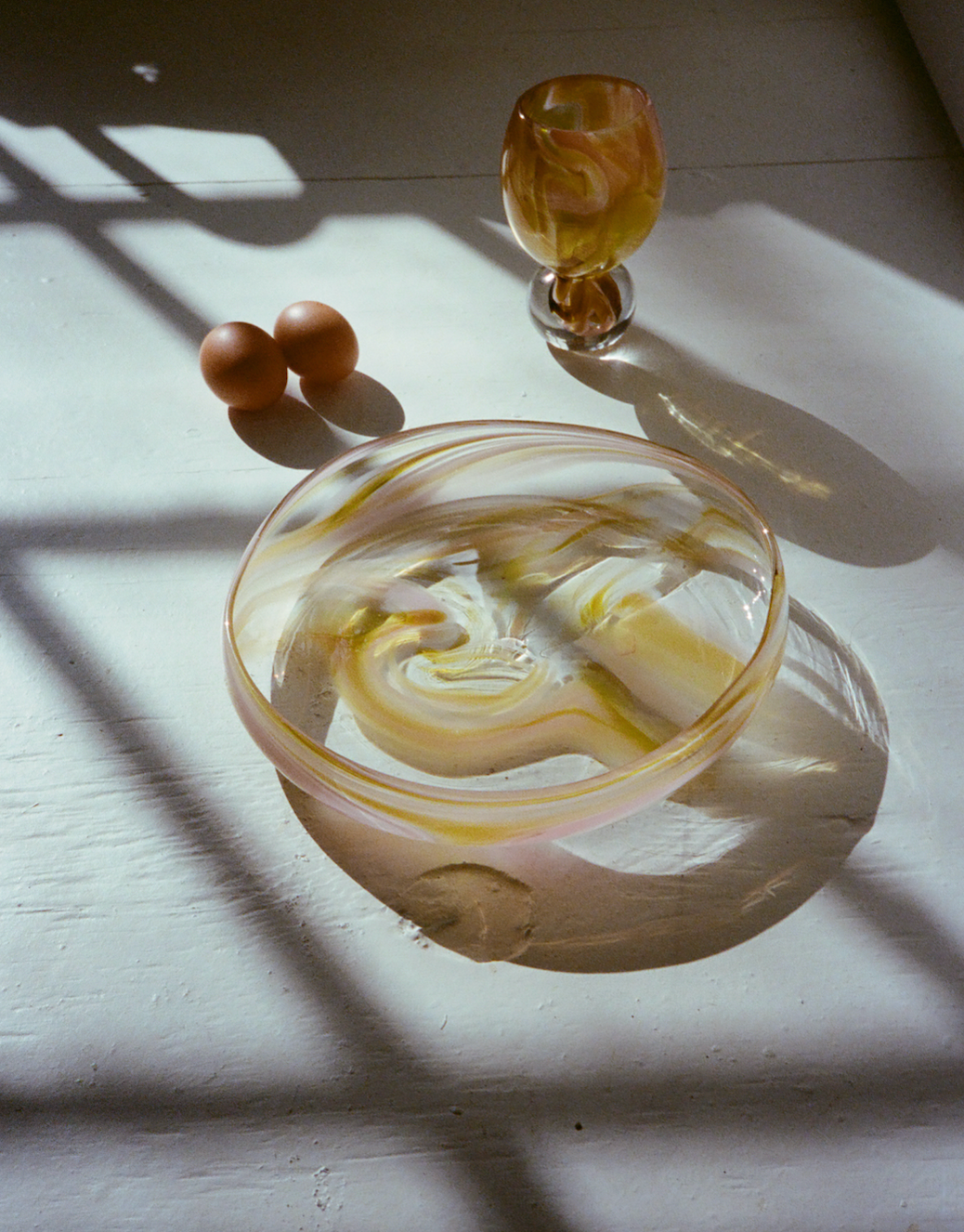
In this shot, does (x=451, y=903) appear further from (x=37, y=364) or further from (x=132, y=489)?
(x=37, y=364)

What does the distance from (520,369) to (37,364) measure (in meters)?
0.32

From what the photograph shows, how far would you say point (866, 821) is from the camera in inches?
19.5

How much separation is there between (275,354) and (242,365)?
2cm

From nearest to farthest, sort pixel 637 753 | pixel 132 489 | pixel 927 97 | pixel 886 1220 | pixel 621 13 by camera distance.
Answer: pixel 886 1220 → pixel 637 753 → pixel 132 489 → pixel 927 97 → pixel 621 13

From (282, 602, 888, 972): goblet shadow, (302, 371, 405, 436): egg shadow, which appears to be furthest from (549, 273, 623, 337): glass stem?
(282, 602, 888, 972): goblet shadow

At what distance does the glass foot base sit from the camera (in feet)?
2.35

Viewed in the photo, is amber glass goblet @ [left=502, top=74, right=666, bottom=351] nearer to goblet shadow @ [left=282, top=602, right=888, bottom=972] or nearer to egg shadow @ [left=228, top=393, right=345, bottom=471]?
egg shadow @ [left=228, top=393, right=345, bottom=471]

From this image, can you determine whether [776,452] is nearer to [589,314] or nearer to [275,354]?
[589,314]

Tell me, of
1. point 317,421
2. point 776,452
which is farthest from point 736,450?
point 317,421

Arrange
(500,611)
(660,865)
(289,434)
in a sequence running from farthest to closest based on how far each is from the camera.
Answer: (289,434)
(500,611)
(660,865)

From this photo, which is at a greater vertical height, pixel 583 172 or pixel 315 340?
pixel 583 172

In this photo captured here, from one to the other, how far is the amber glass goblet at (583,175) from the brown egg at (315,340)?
122 mm

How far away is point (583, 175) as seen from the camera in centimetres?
61

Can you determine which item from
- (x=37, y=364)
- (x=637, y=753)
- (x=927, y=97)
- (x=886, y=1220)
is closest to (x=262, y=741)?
(x=637, y=753)
